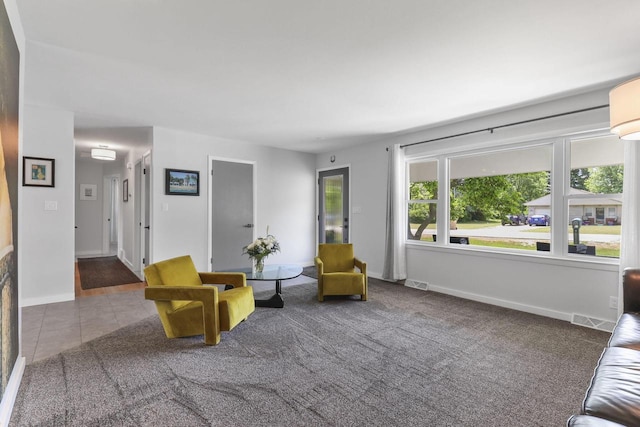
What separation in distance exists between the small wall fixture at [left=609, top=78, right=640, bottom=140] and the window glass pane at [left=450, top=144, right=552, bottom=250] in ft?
6.68

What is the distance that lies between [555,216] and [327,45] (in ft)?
10.5

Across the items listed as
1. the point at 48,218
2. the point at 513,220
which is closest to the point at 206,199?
the point at 48,218

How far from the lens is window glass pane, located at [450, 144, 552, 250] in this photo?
3.82m

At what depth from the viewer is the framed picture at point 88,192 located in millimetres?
7906

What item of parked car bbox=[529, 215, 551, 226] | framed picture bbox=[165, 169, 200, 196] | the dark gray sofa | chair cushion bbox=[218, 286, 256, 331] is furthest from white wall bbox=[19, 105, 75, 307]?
parked car bbox=[529, 215, 551, 226]

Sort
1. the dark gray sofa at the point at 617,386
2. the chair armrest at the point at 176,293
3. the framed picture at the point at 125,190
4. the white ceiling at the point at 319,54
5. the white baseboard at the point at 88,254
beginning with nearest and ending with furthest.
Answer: the dark gray sofa at the point at 617,386
the white ceiling at the point at 319,54
the chair armrest at the point at 176,293
the framed picture at the point at 125,190
the white baseboard at the point at 88,254

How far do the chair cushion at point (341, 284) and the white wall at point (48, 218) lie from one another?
10.9 ft

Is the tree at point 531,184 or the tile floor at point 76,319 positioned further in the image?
the tree at point 531,184

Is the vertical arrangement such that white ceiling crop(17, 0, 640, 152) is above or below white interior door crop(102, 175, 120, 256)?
above

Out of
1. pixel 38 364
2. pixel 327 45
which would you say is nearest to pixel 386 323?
pixel 327 45

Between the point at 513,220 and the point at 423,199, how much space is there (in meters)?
1.35

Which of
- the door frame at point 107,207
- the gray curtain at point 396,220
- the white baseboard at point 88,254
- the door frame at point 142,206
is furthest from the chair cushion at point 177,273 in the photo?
the white baseboard at point 88,254

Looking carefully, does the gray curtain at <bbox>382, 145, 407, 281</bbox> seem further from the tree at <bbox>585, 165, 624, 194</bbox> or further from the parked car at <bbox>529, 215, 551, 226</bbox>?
the tree at <bbox>585, 165, 624, 194</bbox>

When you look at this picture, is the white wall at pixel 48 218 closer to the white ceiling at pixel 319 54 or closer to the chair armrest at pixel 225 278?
the white ceiling at pixel 319 54
